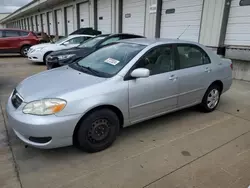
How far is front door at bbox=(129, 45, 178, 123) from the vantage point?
2934mm

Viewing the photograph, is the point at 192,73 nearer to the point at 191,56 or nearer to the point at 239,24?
the point at 191,56

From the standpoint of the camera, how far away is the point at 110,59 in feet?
10.6

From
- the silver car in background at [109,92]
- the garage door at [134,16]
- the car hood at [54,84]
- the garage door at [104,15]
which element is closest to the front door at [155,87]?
the silver car in background at [109,92]

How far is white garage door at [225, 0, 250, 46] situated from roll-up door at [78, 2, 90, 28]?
37.1ft

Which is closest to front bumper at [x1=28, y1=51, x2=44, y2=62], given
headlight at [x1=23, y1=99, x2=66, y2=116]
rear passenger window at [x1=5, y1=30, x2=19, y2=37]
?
rear passenger window at [x1=5, y1=30, x2=19, y2=37]

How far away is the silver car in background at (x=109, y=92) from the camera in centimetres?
241

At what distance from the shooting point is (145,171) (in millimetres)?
2416

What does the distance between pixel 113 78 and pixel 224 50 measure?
239 inches

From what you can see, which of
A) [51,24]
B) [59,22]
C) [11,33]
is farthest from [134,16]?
[51,24]

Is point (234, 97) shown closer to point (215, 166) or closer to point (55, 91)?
point (215, 166)

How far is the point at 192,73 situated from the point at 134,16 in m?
8.64

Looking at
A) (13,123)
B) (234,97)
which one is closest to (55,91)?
(13,123)

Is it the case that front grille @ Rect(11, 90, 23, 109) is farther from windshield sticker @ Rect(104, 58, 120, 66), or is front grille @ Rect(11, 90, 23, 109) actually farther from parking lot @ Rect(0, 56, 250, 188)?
windshield sticker @ Rect(104, 58, 120, 66)

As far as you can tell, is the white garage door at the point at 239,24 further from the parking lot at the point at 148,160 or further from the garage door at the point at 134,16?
the garage door at the point at 134,16
